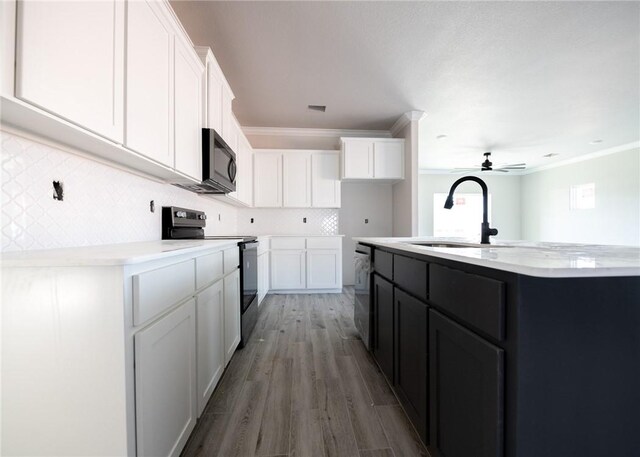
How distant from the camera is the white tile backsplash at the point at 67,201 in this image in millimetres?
1003

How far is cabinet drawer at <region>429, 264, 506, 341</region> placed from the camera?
2.39ft

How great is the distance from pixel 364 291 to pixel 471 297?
140 cm

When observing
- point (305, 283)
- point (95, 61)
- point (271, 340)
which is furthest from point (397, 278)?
point (305, 283)

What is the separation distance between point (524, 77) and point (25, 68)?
4102 mm

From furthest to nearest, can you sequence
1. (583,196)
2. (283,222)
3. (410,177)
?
(583,196)
(283,222)
(410,177)

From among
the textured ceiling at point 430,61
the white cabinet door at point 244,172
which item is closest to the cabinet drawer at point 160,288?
the textured ceiling at point 430,61

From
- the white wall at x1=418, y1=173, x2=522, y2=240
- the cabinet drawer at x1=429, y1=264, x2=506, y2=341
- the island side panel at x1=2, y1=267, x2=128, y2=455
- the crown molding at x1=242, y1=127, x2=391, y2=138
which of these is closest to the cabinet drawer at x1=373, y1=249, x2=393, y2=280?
the cabinet drawer at x1=429, y1=264, x2=506, y2=341

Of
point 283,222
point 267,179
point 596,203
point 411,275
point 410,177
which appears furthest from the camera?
point 596,203

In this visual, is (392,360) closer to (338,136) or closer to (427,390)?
(427,390)

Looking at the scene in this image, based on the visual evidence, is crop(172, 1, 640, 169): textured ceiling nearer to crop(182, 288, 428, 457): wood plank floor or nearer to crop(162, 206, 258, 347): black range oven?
crop(162, 206, 258, 347): black range oven

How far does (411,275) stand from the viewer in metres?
1.31

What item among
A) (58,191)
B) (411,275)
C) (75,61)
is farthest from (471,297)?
(58,191)

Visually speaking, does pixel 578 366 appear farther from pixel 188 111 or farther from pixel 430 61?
pixel 430 61

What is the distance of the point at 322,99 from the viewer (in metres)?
3.51
